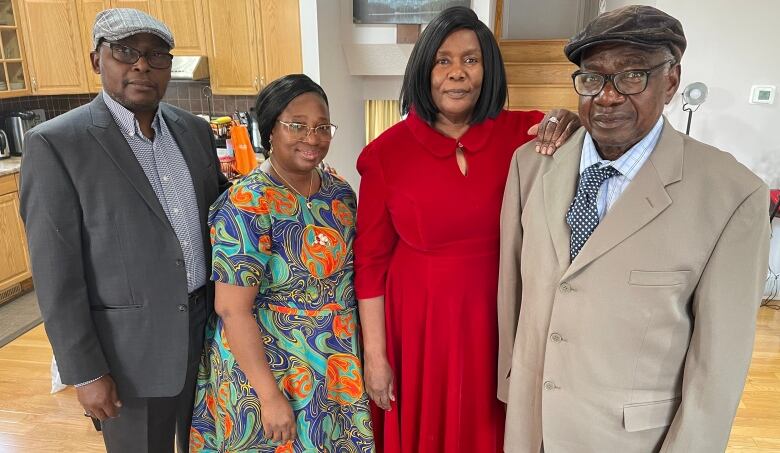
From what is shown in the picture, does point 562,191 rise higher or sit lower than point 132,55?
lower

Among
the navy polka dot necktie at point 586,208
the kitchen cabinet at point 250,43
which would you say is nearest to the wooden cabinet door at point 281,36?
the kitchen cabinet at point 250,43

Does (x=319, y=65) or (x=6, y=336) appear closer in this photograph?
(x=6, y=336)

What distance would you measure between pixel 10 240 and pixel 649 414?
4.30m

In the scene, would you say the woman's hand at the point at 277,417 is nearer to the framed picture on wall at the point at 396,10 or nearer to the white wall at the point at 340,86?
the white wall at the point at 340,86

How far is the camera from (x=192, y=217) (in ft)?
4.90

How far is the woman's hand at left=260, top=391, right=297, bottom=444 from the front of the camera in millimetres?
1381

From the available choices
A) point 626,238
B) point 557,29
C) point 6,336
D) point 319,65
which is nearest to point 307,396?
point 626,238

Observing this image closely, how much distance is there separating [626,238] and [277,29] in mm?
3389

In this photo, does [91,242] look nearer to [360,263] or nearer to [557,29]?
[360,263]

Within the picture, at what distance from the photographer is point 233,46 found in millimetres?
4062

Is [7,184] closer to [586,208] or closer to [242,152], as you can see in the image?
[242,152]

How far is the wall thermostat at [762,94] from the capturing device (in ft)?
12.4

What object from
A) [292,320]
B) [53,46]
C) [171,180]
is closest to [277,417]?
[292,320]

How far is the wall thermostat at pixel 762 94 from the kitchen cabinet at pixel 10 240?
5.14 metres
